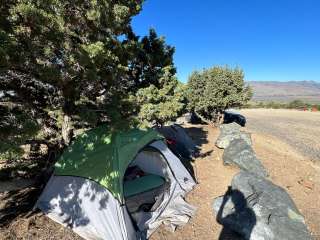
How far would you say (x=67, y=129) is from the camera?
25.6 ft

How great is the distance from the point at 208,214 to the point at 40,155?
695cm

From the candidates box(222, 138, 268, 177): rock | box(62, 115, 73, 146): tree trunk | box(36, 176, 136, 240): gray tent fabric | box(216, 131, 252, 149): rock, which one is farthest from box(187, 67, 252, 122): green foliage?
box(36, 176, 136, 240): gray tent fabric

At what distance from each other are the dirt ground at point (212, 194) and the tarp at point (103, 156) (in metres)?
1.40

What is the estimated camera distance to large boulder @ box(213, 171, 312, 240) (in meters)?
6.32

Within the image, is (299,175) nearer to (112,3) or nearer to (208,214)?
(208,214)

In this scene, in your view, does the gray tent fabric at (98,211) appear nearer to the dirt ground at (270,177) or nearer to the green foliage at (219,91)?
the dirt ground at (270,177)

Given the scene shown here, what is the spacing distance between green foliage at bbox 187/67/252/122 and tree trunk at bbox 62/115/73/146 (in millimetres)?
10057

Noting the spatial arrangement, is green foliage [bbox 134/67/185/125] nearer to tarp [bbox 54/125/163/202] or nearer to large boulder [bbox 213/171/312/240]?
tarp [bbox 54/125/163/202]

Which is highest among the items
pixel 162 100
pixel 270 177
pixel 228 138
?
pixel 162 100

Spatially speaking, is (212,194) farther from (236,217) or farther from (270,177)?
(270,177)

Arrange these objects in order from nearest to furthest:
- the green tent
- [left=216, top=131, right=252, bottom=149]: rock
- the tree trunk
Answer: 1. the green tent
2. the tree trunk
3. [left=216, top=131, right=252, bottom=149]: rock

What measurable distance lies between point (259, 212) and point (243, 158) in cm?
399

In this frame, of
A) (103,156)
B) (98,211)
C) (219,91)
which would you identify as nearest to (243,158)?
(103,156)

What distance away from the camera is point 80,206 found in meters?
6.41
